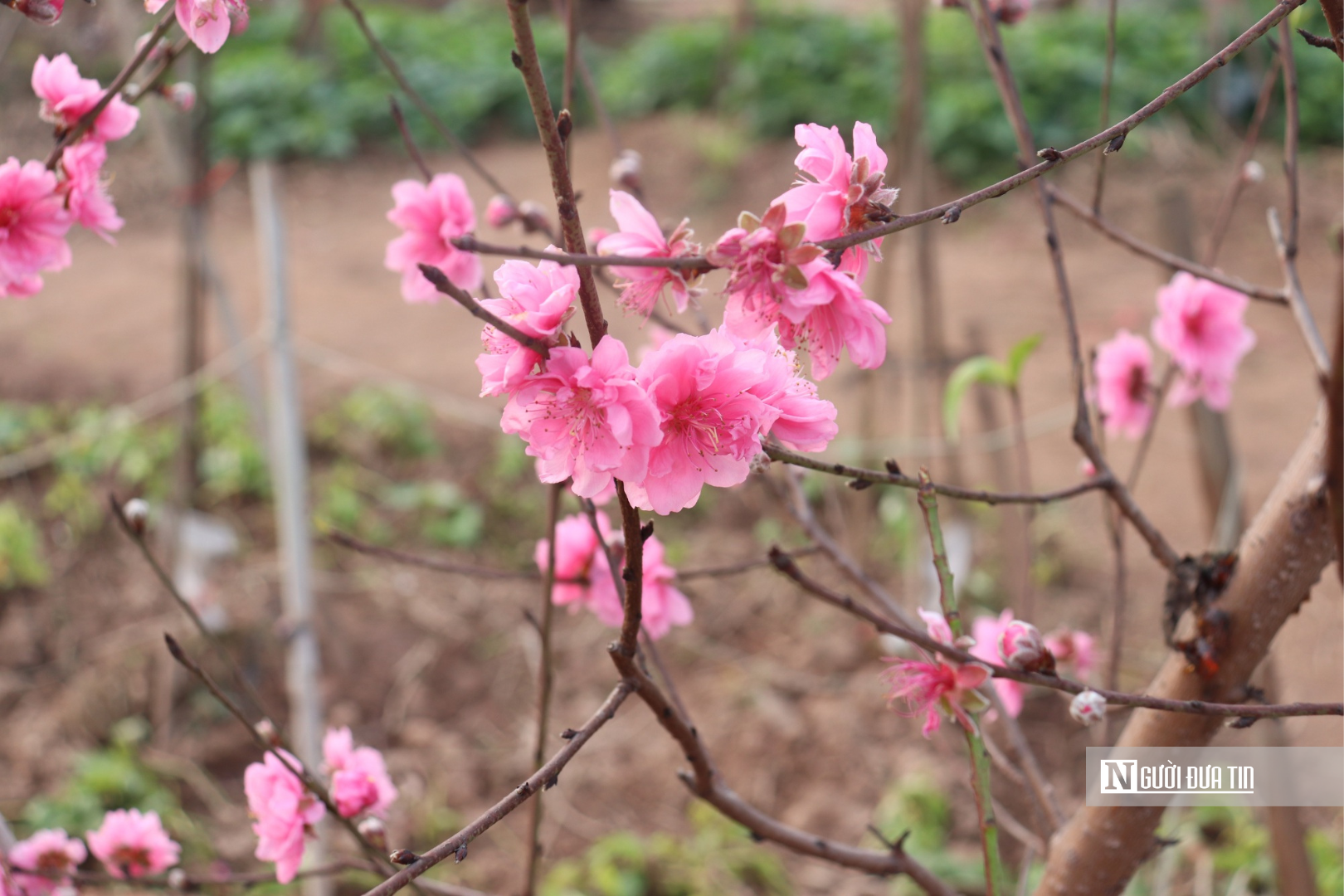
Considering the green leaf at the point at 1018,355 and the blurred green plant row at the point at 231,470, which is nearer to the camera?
the green leaf at the point at 1018,355

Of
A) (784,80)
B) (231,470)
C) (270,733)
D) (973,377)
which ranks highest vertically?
(784,80)

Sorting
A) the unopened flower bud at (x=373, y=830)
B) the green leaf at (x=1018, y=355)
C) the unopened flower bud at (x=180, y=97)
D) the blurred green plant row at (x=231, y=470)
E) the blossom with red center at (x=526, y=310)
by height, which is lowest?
the unopened flower bud at (x=373, y=830)

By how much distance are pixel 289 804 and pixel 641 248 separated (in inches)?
24.1

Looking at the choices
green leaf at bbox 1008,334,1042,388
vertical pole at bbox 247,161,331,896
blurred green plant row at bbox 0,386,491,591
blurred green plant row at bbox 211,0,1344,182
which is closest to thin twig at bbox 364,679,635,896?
green leaf at bbox 1008,334,1042,388

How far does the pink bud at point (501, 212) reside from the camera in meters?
1.12

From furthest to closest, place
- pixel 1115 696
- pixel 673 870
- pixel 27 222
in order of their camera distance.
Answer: pixel 673 870 → pixel 27 222 → pixel 1115 696

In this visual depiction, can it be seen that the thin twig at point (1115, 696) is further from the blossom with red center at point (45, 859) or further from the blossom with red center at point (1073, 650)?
the blossom with red center at point (45, 859)

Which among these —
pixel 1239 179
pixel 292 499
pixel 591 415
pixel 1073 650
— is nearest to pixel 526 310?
pixel 591 415

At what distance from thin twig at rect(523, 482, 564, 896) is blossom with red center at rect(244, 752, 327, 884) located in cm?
20

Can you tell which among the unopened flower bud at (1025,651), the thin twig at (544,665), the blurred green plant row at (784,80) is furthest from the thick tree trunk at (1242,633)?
the blurred green plant row at (784,80)

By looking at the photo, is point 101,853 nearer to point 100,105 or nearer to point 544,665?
point 544,665

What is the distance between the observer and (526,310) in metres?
0.56

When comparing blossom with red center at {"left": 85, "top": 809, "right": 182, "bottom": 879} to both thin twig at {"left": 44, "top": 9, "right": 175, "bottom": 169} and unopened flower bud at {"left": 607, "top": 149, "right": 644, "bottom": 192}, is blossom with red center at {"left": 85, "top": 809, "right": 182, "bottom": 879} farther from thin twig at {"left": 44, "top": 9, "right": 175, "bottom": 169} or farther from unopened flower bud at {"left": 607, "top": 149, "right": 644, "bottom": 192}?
unopened flower bud at {"left": 607, "top": 149, "right": 644, "bottom": 192}

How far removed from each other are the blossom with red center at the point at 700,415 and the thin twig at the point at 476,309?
0.07m
